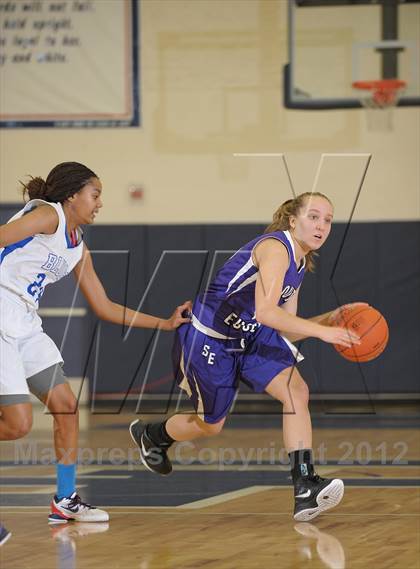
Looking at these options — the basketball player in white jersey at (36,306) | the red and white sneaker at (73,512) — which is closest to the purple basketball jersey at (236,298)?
the basketball player in white jersey at (36,306)

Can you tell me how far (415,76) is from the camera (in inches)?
366

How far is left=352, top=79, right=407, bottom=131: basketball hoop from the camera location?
9.34 metres

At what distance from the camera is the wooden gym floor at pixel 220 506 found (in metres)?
4.01

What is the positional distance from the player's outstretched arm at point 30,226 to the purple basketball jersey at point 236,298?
2.81 ft

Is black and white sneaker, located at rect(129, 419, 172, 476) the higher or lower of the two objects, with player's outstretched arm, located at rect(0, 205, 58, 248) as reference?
lower

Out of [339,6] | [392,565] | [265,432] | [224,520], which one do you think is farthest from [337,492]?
[339,6]

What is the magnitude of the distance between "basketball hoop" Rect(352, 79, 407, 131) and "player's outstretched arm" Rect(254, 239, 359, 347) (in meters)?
5.07

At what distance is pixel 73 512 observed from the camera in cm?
478

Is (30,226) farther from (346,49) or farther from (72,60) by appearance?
(72,60)

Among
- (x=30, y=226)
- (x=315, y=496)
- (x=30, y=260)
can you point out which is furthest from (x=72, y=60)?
(x=315, y=496)

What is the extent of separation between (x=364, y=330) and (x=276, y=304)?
555 millimetres

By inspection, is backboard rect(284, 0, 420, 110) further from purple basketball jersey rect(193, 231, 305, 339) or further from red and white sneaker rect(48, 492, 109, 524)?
red and white sneaker rect(48, 492, 109, 524)

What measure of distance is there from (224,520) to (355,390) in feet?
17.9

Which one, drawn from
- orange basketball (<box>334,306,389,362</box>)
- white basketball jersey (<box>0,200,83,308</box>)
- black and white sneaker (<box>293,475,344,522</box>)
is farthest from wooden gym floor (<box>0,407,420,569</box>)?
white basketball jersey (<box>0,200,83,308</box>)
